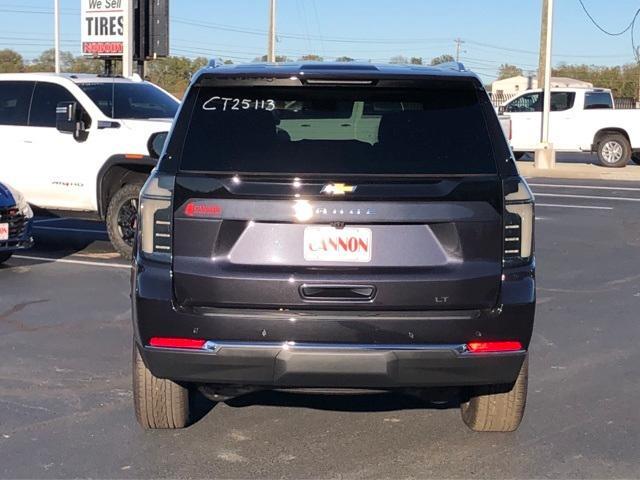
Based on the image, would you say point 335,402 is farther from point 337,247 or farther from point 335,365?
point 337,247

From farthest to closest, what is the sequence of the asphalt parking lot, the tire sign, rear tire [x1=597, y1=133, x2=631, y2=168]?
1. the tire sign
2. rear tire [x1=597, y1=133, x2=631, y2=168]
3. the asphalt parking lot

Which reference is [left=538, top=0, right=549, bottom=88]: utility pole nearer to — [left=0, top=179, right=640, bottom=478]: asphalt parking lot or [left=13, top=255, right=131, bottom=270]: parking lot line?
[left=13, top=255, right=131, bottom=270]: parking lot line

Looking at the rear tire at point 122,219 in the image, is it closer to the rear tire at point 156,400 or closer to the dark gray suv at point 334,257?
the rear tire at point 156,400

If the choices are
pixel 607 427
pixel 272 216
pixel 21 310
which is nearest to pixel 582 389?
pixel 607 427

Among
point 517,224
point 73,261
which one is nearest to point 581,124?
point 73,261

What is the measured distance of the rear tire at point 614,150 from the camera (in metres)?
23.7

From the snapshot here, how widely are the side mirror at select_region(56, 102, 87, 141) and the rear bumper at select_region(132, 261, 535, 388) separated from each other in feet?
20.9

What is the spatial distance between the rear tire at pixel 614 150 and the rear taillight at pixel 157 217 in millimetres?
21026

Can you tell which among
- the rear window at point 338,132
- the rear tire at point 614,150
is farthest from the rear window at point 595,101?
the rear window at point 338,132

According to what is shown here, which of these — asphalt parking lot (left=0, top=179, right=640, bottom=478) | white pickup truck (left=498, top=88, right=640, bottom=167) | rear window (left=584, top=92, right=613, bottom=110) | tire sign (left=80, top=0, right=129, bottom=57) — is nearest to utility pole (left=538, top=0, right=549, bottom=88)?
white pickup truck (left=498, top=88, right=640, bottom=167)

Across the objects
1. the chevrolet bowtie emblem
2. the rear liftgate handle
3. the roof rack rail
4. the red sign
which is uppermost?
the red sign

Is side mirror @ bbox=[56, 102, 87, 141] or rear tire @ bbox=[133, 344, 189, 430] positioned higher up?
side mirror @ bbox=[56, 102, 87, 141]

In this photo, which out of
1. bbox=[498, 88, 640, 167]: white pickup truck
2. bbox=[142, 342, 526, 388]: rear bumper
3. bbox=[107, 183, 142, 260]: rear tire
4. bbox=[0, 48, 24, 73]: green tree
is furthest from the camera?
bbox=[0, 48, 24, 73]: green tree

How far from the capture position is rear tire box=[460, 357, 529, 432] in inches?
190
